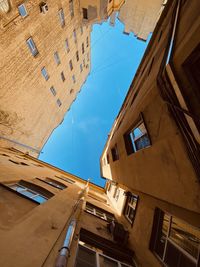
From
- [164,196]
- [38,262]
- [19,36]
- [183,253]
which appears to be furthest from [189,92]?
[19,36]

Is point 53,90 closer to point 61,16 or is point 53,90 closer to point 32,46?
point 32,46

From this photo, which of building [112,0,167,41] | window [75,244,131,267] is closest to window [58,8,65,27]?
building [112,0,167,41]

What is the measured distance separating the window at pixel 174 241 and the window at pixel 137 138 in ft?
7.89

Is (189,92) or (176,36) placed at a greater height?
(176,36)

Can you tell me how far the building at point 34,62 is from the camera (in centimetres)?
1068

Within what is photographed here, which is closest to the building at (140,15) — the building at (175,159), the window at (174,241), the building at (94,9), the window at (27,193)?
the building at (94,9)

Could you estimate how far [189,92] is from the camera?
11.0ft

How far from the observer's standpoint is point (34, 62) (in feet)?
44.9

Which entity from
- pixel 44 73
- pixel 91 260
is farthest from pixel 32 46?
pixel 91 260

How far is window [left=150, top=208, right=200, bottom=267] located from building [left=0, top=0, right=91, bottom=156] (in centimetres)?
1281

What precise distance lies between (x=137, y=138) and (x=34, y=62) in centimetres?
1208

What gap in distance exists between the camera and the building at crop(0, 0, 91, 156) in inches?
421

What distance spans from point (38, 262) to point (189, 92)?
14.3ft

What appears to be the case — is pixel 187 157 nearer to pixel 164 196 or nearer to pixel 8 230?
pixel 164 196
